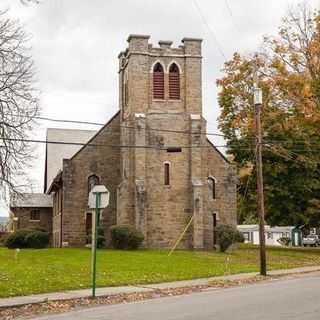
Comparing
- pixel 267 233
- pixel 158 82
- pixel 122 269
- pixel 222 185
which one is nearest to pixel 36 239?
pixel 222 185

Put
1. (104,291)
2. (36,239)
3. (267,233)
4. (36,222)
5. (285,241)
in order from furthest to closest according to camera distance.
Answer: (267,233), (285,241), (36,222), (36,239), (104,291)

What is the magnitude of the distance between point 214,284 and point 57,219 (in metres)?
29.3

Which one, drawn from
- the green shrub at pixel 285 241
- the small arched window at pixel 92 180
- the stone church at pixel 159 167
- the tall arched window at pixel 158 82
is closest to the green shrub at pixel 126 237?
the stone church at pixel 159 167

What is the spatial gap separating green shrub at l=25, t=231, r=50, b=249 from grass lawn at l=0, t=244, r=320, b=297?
542 inches

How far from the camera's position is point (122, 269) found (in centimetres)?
2452

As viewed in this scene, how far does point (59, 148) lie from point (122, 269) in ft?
116

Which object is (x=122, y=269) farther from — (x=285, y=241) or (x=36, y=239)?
(x=285, y=241)

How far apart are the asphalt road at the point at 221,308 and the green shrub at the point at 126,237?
2082 cm

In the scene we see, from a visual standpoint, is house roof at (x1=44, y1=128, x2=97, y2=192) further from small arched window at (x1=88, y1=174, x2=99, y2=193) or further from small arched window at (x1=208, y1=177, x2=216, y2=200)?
small arched window at (x1=208, y1=177, x2=216, y2=200)

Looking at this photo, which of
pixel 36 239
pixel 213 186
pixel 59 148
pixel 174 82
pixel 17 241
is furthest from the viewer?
pixel 59 148

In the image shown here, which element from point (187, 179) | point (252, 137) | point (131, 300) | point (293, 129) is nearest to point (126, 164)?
point (187, 179)

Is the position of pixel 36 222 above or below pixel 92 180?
below

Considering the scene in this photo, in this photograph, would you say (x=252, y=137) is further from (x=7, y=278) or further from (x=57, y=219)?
(x=7, y=278)

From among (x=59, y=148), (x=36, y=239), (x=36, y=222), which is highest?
(x=59, y=148)
